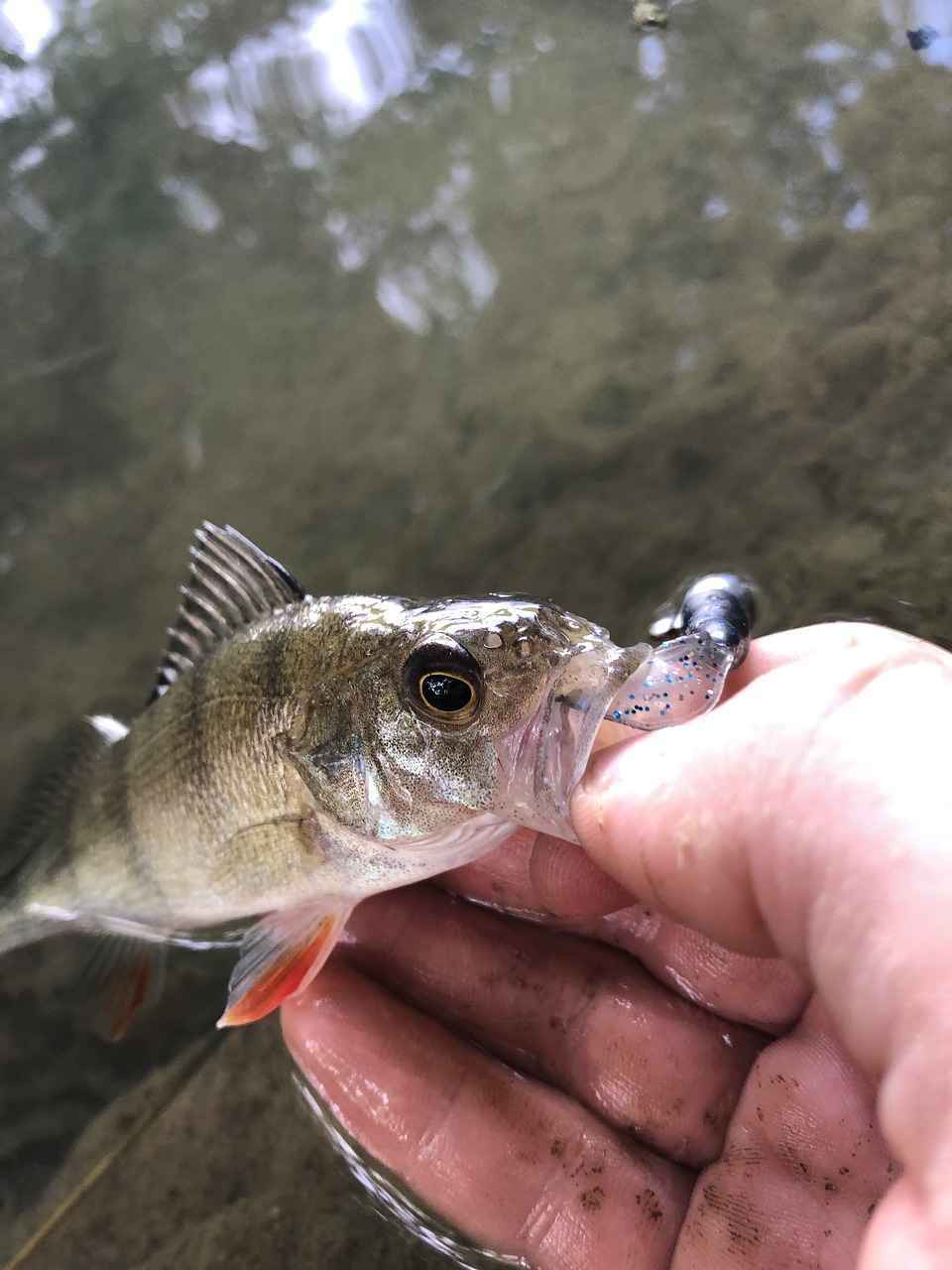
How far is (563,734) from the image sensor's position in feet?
5.32

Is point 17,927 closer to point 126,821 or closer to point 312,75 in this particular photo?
point 126,821

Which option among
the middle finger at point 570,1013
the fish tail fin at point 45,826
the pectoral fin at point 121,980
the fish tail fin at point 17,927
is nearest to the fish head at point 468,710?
the middle finger at point 570,1013

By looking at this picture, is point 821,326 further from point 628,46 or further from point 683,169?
point 628,46

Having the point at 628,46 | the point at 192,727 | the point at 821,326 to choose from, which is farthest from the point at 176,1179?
the point at 628,46

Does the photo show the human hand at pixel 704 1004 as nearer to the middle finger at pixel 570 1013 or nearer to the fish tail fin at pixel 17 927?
the middle finger at pixel 570 1013

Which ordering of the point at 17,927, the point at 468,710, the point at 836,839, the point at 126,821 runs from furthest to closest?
the point at 17,927
the point at 126,821
the point at 468,710
the point at 836,839

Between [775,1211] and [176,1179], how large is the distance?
5.11 ft

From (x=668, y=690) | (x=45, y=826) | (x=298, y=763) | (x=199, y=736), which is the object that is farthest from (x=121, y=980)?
(x=668, y=690)

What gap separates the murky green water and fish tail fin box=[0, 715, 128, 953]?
0.18 m

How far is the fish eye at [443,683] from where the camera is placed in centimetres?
171

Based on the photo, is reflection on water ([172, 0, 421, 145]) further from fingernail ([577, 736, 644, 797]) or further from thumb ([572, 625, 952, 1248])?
thumb ([572, 625, 952, 1248])

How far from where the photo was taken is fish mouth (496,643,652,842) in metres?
1.60

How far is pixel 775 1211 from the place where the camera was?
1757mm

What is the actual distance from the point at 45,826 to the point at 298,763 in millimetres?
1128
